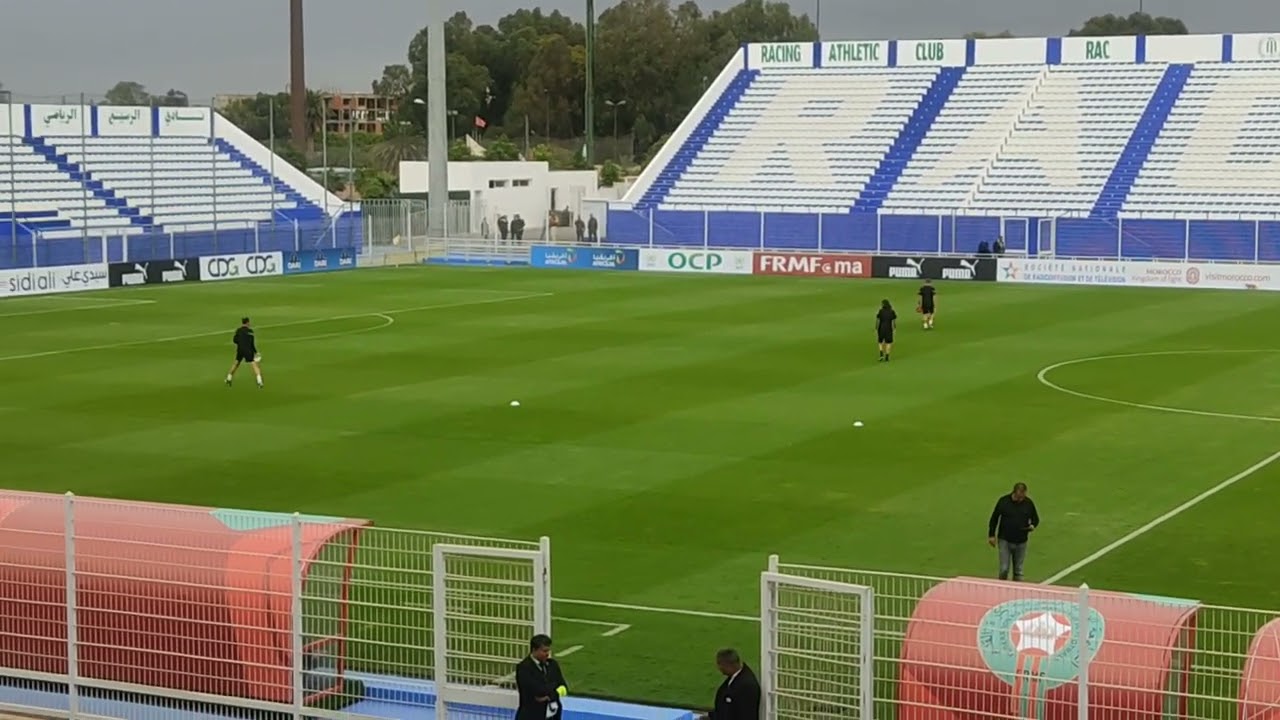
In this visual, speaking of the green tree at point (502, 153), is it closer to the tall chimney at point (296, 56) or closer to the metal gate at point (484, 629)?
the tall chimney at point (296, 56)

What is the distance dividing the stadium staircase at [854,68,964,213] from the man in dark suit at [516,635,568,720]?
6574 cm

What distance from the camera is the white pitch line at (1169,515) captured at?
20562 millimetres

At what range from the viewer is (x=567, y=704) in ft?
45.3

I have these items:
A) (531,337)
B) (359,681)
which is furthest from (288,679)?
(531,337)

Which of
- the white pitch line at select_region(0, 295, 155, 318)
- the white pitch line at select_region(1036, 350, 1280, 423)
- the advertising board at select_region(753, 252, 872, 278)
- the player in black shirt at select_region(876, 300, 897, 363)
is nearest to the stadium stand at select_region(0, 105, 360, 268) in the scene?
the white pitch line at select_region(0, 295, 155, 318)

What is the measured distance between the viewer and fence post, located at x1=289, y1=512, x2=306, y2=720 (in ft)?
44.7

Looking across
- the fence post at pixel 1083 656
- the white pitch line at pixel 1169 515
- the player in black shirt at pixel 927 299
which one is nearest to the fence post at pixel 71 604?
the fence post at pixel 1083 656

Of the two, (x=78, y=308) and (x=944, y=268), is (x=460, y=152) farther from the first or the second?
(x=78, y=308)

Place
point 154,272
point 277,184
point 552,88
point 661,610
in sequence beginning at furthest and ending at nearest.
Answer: point 552,88
point 277,184
point 154,272
point 661,610

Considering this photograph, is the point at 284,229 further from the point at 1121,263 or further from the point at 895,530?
the point at 895,530

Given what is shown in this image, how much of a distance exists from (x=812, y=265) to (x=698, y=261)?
465 centimetres

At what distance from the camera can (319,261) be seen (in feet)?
229

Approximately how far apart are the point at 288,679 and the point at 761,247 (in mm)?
62229

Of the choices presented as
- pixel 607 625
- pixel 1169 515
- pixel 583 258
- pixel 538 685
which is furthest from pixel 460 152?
pixel 538 685
